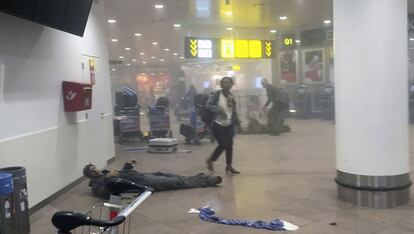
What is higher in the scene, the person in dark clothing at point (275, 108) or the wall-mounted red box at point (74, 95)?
the wall-mounted red box at point (74, 95)

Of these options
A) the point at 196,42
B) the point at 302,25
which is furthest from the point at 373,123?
the point at 302,25

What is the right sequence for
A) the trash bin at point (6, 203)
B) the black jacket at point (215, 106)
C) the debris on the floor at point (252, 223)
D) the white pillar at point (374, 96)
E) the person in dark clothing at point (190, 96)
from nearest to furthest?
the trash bin at point (6, 203)
the debris on the floor at point (252, 223)
the white pillar at point (374, 96)
the black jacket at point (215, 106)
the person in dark clothing at point (190, 96)

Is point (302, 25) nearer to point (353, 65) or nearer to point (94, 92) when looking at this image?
point (94, 92)

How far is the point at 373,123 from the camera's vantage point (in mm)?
4828

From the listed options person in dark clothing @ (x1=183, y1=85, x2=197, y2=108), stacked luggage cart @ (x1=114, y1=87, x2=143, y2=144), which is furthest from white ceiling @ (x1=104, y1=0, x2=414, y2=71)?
stacked luggage cart @ (x1=114, y1=87, x2=143, y2=144)

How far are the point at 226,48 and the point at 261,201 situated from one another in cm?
662

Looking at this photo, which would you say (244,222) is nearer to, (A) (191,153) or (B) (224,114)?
(B) (224,114)

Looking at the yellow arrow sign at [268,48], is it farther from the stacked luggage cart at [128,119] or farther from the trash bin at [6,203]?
the trash bin at [6,203]

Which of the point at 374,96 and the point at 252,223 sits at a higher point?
the point at 374,96

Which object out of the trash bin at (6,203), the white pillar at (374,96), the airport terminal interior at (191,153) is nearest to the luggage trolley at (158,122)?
the airport terminal interior at (191,153)

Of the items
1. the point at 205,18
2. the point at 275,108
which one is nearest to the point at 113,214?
the point at 275,108

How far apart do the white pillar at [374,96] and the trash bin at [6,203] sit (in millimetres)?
3578

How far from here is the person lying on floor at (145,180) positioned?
5785mm

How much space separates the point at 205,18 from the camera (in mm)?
13141
